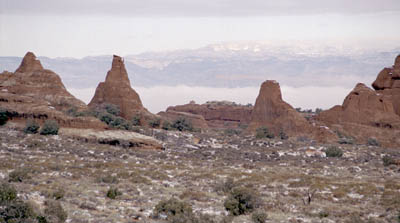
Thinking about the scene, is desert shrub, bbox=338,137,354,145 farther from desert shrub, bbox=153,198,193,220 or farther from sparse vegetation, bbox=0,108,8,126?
desert shrub, bbox=153,198,193,220

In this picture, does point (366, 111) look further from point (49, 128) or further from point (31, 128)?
point (31, 128)

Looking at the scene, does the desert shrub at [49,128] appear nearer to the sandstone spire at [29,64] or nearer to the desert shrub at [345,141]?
the sandstone spire at [29,64]

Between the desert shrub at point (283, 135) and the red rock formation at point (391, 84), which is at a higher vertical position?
the red rock formation at point (391, 84)

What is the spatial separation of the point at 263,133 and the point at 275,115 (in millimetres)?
5126

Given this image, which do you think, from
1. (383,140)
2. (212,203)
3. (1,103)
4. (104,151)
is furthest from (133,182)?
(383,140)

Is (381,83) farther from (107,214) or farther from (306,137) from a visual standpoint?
(107,214)

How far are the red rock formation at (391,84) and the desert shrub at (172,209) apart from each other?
165 ft

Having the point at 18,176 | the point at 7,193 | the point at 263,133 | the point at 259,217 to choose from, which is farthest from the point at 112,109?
the point at 259,217

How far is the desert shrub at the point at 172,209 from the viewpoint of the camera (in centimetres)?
1745

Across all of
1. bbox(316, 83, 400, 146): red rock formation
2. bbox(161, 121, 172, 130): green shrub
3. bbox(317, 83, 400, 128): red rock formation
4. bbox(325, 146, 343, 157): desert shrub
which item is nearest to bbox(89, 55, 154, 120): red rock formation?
bbox(161, 121, 172, 130): green shrub

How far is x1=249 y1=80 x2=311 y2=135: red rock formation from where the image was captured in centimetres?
5691

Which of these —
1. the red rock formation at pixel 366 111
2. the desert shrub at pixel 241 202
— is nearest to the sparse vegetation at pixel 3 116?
the desert shrub at pixel 241 202

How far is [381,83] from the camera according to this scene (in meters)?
66.5

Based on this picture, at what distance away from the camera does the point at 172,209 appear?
58.2 ft
